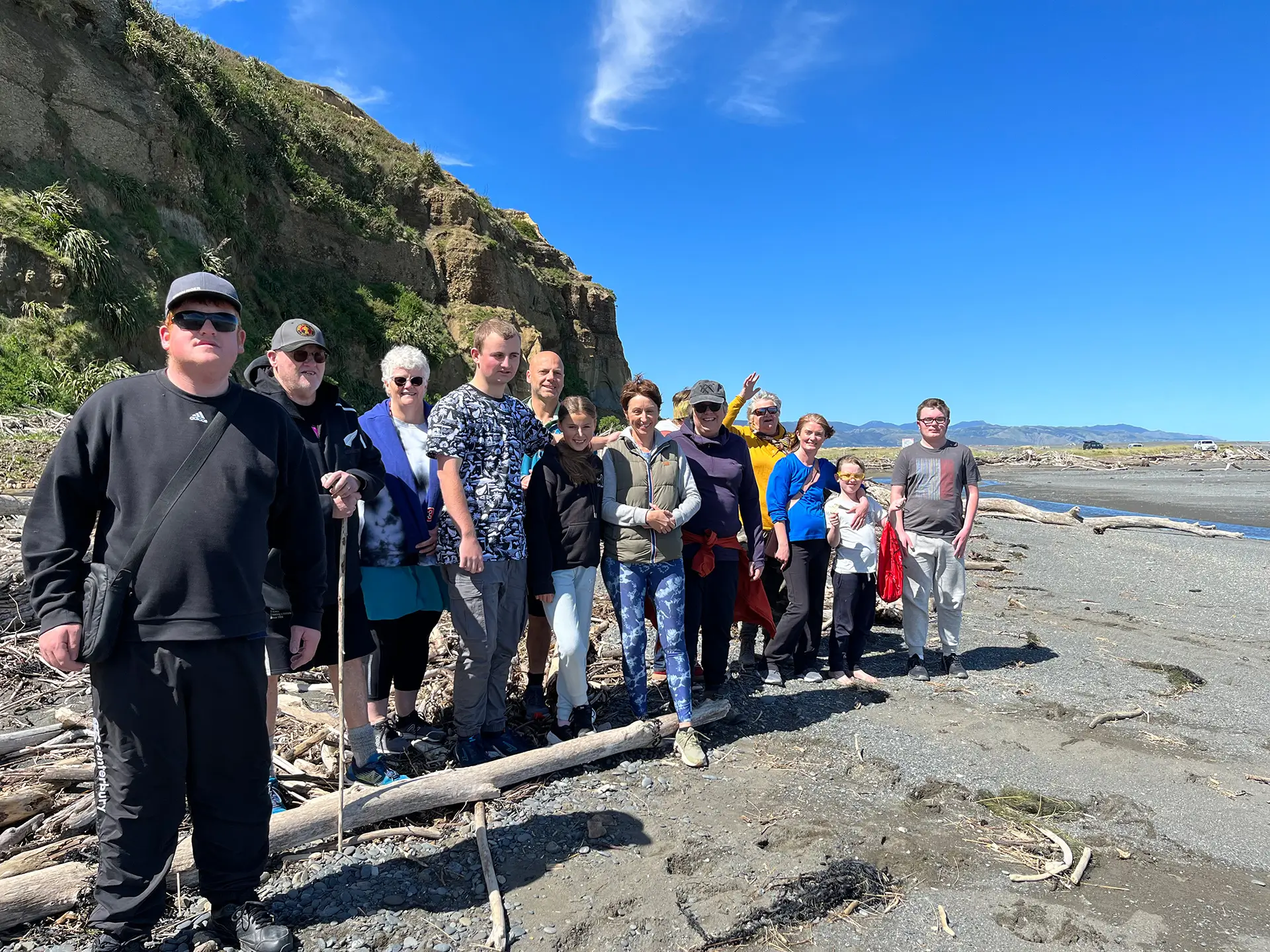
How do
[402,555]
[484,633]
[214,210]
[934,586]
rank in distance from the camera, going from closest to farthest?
[484,633] < [402,555] < [934,586] < [214,210]

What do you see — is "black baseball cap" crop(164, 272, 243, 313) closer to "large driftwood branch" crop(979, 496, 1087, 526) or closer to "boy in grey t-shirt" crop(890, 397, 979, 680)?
"boy in grey t-shirt" crop(890, 397, 979, 680)

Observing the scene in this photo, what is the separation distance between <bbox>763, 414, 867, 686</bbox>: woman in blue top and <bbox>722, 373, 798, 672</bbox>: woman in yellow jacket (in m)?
0.23

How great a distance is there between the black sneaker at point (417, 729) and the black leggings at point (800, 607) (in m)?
2.84

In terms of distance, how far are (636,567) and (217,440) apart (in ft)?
8.88

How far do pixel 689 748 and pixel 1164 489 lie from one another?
1462 inches

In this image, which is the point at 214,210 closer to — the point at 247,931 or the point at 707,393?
the point at 707,393

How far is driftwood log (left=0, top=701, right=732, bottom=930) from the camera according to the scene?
275 centimetres

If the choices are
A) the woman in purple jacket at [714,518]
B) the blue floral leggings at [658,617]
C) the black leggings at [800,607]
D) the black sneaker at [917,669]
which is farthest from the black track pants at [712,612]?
the black sneaker at [917,669]

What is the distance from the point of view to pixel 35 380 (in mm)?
11266

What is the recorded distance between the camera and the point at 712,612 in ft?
17.1

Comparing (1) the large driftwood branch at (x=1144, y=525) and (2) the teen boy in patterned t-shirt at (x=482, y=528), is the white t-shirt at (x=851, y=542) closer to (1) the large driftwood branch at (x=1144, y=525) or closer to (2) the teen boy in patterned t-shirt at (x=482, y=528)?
(2) the teen boy in patterned t-shirt at (x=482, y=528)

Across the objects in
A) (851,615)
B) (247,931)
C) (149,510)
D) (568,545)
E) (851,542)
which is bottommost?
(247,931)

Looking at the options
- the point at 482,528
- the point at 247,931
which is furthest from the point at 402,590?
the point at 247,931

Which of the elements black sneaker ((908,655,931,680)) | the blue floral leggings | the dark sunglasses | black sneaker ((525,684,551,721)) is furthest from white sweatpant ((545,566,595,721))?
black sneaker ((908,655,931,680))
